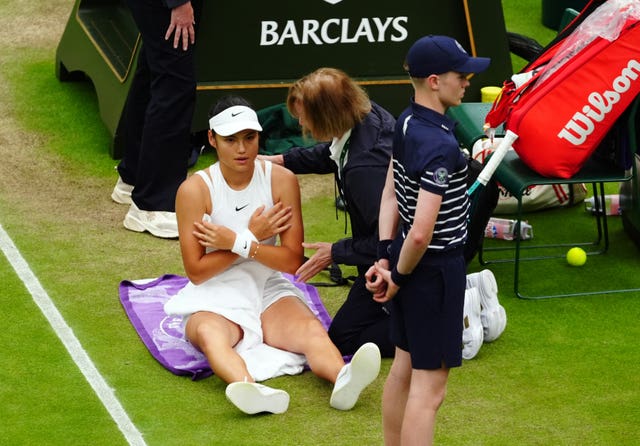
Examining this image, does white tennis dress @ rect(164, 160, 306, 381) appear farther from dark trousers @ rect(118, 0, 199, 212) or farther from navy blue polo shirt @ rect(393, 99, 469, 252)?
navy blue polo shirt @ rect(393, 99, 469, 252)

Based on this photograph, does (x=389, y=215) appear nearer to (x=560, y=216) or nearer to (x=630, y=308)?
(x=630, y=308)

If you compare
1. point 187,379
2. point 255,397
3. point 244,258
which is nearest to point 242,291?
point 244,258

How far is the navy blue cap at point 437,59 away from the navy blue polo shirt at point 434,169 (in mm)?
114

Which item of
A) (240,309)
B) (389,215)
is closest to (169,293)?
(240,309)

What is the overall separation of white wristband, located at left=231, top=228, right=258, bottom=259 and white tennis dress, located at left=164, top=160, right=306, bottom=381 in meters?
0.09

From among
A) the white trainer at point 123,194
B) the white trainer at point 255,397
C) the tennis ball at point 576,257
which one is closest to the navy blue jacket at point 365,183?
the white trainer at point 255,397

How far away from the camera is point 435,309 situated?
4.03 metres

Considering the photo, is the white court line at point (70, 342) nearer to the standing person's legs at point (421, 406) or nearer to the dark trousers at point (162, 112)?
the dark trousers at point (162, 112)

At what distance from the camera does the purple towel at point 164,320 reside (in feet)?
17.3

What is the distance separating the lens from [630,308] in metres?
5.89

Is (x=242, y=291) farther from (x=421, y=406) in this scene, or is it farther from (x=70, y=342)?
(x=421, y=406)

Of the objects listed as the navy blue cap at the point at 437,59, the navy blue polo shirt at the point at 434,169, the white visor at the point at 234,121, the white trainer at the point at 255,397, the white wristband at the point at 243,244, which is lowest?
the white trainer at the point at 255,397

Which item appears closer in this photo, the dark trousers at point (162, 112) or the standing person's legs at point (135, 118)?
the dark trousers at point (162, 112)

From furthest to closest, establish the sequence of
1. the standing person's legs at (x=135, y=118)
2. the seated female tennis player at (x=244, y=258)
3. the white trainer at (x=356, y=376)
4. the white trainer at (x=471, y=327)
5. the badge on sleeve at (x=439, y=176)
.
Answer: the standing person's legs at (x=135, y=118) < the white trainer at (x=471, y=327) < the seated female tennis player at (x=244, y=258) < the white trainer at (x=356, y=376) < the badge on sleeve at (x=439, y=176)
